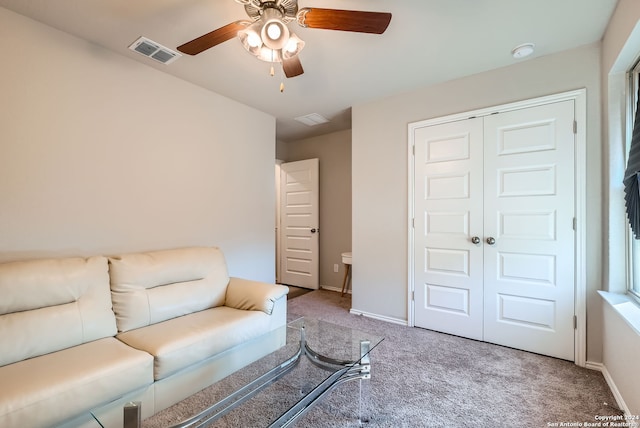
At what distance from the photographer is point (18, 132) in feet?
6.26

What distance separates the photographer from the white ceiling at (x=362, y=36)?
5.99 ft

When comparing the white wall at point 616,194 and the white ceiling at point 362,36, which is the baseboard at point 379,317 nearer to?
A: the white wall at point 616,194

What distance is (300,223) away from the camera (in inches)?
192

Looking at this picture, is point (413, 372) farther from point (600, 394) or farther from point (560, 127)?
point (560, 127)

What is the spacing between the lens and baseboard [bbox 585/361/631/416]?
5.46 feet

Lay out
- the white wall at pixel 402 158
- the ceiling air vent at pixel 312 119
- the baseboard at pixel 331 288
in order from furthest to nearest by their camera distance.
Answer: the baseboard at pixel 331 288, the ceiling air vent at pixel 312 119, the white wall at pixel 402 158

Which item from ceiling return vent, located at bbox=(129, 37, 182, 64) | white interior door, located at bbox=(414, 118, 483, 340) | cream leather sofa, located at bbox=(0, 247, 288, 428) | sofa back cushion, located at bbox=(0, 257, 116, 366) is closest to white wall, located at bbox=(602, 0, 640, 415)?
white interior door, located at bbox=(414, 118, 483, 340)

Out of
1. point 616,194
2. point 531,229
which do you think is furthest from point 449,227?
point 616,194

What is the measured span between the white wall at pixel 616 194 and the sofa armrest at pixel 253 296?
2.23 metres

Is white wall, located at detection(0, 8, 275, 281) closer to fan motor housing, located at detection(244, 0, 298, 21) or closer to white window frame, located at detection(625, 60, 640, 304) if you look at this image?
fan motor housing, located at detection(244, 0, 298, 21)

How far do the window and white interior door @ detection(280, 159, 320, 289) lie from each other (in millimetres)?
3444

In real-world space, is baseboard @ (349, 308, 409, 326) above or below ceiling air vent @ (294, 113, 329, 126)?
below

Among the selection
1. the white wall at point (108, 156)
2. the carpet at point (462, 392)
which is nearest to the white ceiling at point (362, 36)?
the white wall at point (108, 156)

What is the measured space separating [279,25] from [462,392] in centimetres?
251
